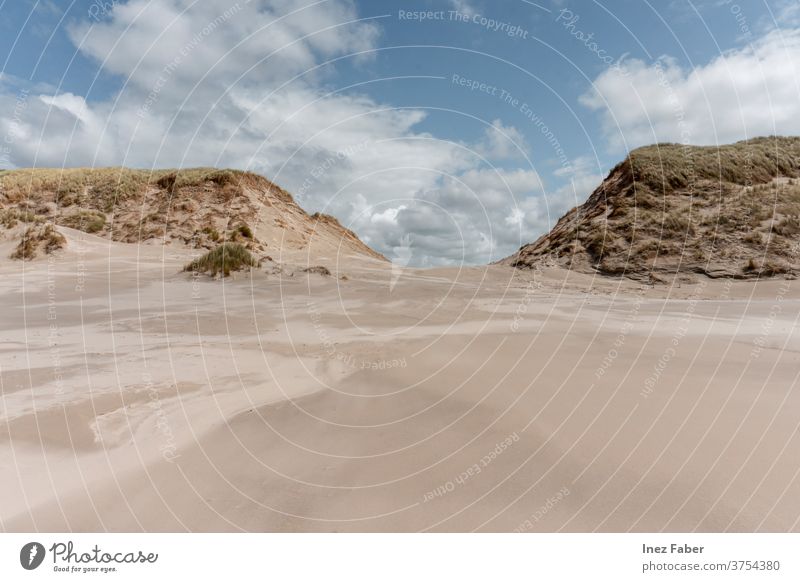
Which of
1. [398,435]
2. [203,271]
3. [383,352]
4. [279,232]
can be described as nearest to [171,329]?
[383,352]

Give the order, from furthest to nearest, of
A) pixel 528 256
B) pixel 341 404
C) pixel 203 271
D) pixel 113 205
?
1. pixel 113 205
2. pixel 528 256
3. pixel 203 271
4. pixel 341 404

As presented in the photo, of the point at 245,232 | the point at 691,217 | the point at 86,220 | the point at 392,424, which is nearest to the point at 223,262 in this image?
the point at 392,424

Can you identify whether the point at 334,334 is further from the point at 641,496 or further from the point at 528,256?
the point at 528,256

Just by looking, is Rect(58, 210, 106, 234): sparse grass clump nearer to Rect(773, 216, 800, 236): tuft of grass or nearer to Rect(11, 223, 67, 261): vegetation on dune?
Rect(11, 223, 67, 261): vegetation on dune

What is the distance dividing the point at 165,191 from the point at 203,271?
17.1 meters

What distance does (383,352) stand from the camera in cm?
472

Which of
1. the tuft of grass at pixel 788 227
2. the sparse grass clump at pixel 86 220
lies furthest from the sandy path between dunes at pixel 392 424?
the sparse grass clump at pixel 86 220

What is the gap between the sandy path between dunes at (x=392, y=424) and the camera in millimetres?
2127

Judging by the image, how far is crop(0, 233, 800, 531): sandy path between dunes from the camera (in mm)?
2127
